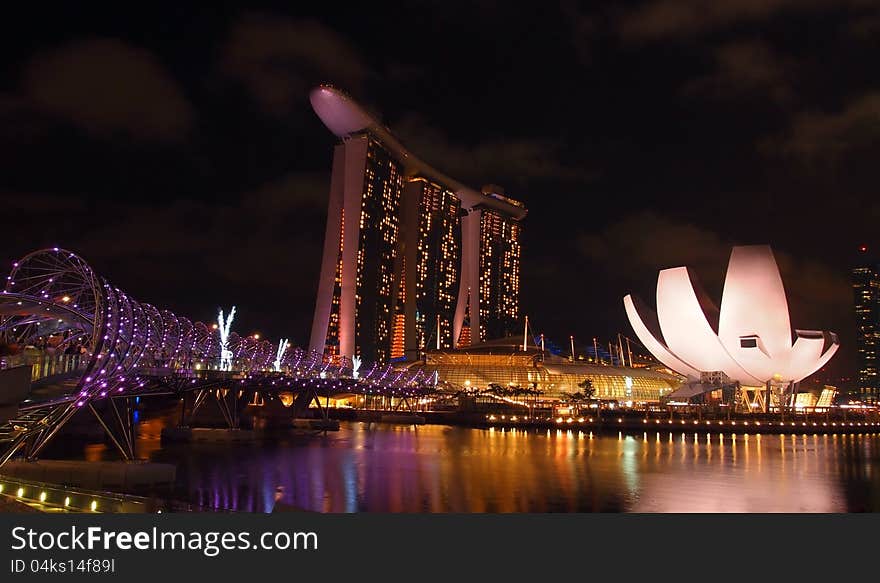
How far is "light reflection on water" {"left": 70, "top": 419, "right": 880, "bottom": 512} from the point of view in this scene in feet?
58.7

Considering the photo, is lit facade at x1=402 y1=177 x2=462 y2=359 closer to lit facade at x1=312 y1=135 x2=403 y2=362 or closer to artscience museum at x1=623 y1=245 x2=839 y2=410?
lit facade at x1=312 y1=135 x2=403 y2=362

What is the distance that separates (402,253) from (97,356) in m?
82.8

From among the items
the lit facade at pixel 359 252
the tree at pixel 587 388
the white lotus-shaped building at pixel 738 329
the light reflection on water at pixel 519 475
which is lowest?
Result: the light reflection on water at pixel 519 475

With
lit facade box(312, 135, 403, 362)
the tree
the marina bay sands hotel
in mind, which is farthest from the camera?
the marina bay sands hotel

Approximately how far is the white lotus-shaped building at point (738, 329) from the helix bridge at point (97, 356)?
2630 cm

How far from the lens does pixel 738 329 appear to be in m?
49.0

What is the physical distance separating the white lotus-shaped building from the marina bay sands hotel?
111ft

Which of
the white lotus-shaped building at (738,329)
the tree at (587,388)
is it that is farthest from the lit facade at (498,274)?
the white lotus-shaped building at (738,329)

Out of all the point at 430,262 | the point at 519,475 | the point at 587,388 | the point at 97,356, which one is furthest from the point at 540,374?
the point at 97,356

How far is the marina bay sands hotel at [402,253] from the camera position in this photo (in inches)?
3061

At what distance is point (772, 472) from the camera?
2509 centimetres

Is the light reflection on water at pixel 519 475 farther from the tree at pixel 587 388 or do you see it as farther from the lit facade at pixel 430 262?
the lit facade at pixel 430 262

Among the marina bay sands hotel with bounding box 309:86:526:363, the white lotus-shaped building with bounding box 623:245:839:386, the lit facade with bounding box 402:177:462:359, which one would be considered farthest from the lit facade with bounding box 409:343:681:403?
the white lotus-shaped building with bounding box 623:245:839:386

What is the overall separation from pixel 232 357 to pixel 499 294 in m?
77.2
